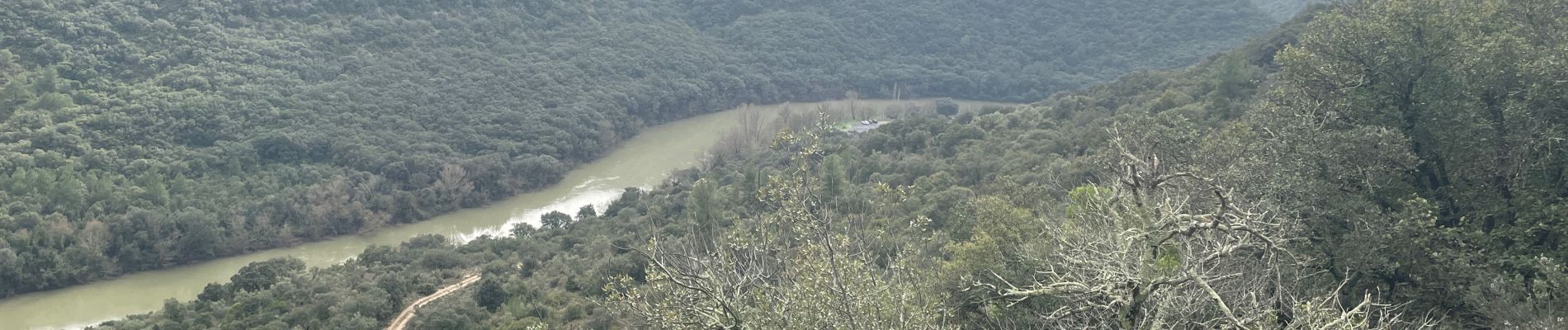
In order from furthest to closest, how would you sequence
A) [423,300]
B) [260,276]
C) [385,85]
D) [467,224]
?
[385,85] → [467,224] → [260,276] → [423,300]

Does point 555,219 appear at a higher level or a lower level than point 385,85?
lower

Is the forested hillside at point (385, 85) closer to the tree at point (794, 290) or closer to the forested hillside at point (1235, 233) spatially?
the forested hillside at point (1235, 233)

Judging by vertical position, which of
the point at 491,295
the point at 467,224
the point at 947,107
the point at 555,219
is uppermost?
the point at 491,295

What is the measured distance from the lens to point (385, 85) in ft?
177

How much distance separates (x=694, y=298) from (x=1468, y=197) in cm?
997

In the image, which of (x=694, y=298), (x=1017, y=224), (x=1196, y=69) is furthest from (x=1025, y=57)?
(x=694, y=298)

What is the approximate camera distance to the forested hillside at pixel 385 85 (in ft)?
133

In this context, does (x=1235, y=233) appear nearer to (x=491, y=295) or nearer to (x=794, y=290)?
(x=794, y=290)

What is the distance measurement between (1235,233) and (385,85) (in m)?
47.4

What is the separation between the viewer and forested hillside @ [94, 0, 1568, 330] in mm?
11125

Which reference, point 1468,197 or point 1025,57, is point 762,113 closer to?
point 1025,57

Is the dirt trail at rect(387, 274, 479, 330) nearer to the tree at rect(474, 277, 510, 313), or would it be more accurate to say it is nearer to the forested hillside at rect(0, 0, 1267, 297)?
the tree at rect(474, 277, 510, 313)

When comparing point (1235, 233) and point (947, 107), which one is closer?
point (1235, 233)

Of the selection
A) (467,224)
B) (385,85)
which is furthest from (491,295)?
(385,85)
